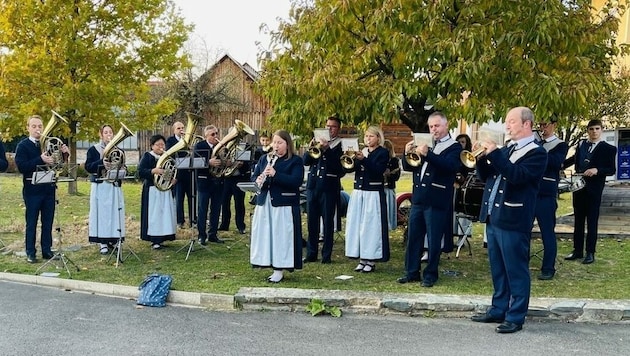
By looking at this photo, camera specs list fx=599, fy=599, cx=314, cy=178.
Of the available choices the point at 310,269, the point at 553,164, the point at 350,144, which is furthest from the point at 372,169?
the point at 553,164

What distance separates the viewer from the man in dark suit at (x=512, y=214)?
18.7ft

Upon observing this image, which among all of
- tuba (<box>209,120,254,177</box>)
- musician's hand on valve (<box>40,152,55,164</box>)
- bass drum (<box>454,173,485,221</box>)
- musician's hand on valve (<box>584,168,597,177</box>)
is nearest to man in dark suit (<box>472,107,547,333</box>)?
bass drum (<box>454,173,485,221</box>)

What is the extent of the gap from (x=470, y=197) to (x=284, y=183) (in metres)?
3.09

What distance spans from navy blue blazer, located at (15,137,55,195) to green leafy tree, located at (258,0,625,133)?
11.9 feet

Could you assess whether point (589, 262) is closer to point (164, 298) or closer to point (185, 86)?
point (164, 298)

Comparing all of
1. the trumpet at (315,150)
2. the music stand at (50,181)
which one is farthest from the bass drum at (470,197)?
the music stand at (50,181)

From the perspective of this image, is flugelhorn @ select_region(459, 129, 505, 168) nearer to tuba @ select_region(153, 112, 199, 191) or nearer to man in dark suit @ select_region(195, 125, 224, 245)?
tuba @ select_region(153, 112, 199, 191)

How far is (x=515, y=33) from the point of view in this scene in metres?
7.39

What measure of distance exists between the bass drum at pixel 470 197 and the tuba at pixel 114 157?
5.09 m

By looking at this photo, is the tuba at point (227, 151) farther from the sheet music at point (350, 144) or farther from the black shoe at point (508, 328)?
the black shoe at point (508, 328)

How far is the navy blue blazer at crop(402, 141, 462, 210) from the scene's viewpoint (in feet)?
23.7

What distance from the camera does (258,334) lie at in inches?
230

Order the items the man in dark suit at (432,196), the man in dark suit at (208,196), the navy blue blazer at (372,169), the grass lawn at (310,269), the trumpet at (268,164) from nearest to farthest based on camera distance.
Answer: the man in dark suit at (432,196) < the trumpet at (268,164) < the grass lawn at (310,269) < the navy blue blazer at (372,169) < the man in dark suit at (208,196)

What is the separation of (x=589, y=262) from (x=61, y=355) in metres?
7.53
